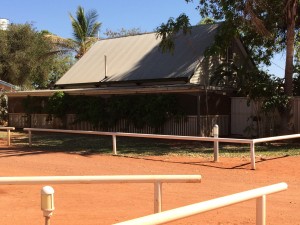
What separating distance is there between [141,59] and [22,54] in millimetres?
15595

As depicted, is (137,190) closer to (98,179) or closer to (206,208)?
(98,179)

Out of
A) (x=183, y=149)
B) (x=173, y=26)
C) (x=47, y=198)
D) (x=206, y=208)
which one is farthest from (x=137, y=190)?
(x=173, y=26)

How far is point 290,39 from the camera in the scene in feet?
60.1

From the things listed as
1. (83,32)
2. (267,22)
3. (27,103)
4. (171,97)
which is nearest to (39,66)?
(83,32)

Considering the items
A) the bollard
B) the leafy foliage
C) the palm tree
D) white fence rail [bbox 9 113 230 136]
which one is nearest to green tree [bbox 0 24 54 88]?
the palm tree

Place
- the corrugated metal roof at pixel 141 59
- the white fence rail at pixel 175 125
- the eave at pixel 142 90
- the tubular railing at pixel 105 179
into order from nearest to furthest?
the tubular railing at pixel 105 179, the eave at pixel 142 90, the white fence rail at pixel 175 125, the corrugated metal roof at pixel 141 59

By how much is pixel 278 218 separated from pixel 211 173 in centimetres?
453

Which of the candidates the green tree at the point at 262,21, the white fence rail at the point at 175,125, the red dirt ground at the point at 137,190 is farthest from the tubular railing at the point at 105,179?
the white fence rail at the point at 175,125

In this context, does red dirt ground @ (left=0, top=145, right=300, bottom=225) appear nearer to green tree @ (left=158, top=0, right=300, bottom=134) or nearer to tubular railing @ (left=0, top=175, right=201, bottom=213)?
tubular railing @ (left=0, top=175, right=201, bottom=213)

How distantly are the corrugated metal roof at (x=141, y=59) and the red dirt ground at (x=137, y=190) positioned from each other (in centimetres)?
1046

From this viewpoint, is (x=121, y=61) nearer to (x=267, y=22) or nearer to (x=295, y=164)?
(x=267, y=22)

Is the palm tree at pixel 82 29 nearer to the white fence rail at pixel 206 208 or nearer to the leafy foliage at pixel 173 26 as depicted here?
the leafy foliage at pixel 173 26

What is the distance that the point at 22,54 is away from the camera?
38688 millimetres

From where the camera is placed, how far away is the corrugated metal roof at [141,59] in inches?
958
